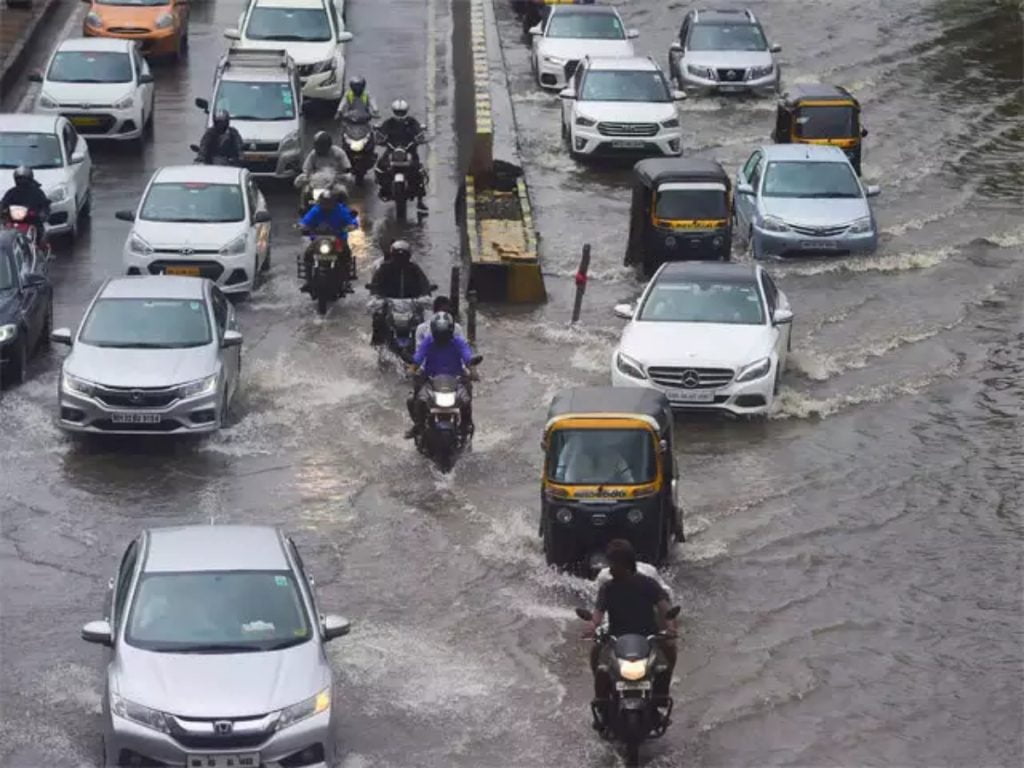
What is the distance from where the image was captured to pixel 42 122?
33.0 m

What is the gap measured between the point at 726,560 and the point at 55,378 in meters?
8.39

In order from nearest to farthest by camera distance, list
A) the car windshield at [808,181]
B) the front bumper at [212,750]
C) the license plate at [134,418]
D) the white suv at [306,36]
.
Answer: the front bumper at [212,750] → the license plate at [134,418] → the car windshield at [808,181] → the white suv at [306,36]

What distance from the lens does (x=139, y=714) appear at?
1553cm

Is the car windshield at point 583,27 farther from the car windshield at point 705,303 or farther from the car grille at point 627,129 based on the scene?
the car windshield at point 705,303

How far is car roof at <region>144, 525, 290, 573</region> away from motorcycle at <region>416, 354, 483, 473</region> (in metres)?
5.90

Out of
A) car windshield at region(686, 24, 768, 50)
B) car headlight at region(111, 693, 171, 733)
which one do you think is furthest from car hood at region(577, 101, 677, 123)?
car headlight at region(111, 693, 171, 733)

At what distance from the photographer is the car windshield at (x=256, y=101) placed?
3577 cm

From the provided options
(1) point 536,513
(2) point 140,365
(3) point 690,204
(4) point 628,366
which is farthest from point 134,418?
(3) point 690,204

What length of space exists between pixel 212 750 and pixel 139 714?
1.60ft

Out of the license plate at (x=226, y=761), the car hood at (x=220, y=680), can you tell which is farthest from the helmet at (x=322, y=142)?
the license plate at (x=226, y=761)

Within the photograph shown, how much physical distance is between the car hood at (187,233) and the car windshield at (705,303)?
18.1 feet

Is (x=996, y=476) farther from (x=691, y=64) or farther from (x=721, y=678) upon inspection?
(x=691, y=64)

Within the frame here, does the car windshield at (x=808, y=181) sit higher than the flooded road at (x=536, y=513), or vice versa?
the flooded road at (x=536, y=513)

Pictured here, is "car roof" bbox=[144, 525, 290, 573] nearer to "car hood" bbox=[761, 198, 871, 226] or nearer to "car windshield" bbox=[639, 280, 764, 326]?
"car windshield" bbox=[639, 280, 764, 326]
